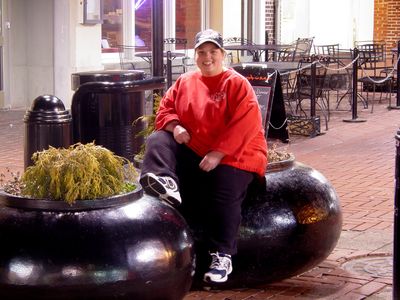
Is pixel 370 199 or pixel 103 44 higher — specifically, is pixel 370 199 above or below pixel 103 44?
below

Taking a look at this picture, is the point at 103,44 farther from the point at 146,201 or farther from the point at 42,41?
the point at 146,201

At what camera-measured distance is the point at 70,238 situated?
13.9 feet

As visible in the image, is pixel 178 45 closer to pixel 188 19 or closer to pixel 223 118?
pixel 188 19

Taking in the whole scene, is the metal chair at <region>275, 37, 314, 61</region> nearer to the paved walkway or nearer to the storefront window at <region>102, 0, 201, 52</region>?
the storefront window at <region>102, 0, 201, 52</region>

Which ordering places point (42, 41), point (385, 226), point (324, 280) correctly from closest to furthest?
point (324, 280) → point (385, 226) → point (42, 41)

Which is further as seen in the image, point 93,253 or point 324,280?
point 324,280

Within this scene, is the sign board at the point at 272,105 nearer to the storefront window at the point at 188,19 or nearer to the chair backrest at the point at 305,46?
the chair backrest at the point at 305,46

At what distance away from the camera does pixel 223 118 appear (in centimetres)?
538

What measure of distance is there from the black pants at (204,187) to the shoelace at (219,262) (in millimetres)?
40

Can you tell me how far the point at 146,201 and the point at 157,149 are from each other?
0.79 meters

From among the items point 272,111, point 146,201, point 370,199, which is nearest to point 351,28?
point 370,199

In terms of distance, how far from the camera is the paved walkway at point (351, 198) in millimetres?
5723

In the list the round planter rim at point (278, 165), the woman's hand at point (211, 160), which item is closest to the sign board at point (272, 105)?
the round planter rim at point (278, 165)

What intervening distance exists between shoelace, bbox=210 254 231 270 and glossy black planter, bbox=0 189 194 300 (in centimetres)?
66
